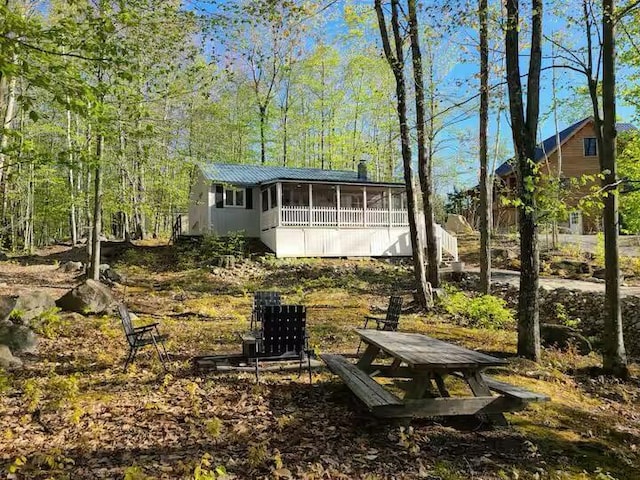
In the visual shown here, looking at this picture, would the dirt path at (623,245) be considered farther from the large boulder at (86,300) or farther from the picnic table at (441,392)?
the large boulder at (86,300)

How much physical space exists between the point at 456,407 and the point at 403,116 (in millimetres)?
9018

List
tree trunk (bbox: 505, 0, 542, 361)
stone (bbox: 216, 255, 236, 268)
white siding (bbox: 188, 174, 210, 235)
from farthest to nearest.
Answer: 1. white siding (bbox: 188, 174, 210, 235)
2. stone (bbox: 216, 255, 236, 268)
3. tree trunk (bbox: 505, 0, 542, 361)

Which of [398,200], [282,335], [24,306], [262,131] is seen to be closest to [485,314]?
[282,335]

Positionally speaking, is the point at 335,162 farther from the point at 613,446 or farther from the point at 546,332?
the point at 613,446

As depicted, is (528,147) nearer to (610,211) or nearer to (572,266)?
(610,211)

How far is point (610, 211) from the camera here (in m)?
7.14

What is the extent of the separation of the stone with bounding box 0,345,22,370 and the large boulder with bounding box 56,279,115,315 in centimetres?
345

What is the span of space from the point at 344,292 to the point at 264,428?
11.1m

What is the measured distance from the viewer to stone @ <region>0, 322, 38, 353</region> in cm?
700

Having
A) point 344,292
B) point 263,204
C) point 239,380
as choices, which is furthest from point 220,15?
point 263,204

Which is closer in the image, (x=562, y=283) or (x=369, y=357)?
(x=369, y=357)

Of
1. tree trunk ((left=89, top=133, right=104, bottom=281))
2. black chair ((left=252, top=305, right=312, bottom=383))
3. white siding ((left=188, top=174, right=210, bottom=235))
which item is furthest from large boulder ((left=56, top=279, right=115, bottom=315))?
white siding ((left=188, top=174, right=210, bottom=235))

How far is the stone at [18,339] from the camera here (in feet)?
23.0

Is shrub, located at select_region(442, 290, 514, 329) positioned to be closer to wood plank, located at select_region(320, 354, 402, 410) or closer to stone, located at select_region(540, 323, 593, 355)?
stone, located at select_region(540, 323, 593, 355)
